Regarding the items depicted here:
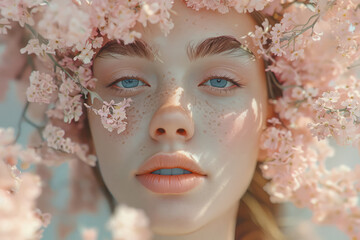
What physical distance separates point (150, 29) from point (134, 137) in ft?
0.99

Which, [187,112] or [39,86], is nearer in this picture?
[187,112]

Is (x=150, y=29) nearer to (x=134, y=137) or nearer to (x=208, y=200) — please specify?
(x=134, y=137)

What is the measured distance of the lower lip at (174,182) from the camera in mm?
1170

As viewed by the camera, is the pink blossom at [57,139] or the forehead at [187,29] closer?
the forehead at [187,29]

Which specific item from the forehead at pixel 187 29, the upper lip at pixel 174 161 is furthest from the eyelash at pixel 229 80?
the upper lip at pixel 174 161

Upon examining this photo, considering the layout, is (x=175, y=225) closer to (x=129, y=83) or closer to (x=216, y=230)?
(x=216, y=230)

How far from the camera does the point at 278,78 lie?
4.72 feet

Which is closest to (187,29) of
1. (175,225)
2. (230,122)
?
(230,122)

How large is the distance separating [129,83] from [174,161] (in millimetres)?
285

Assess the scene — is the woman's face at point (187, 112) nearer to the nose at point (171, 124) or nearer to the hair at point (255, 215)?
the nose at point (171, 124)

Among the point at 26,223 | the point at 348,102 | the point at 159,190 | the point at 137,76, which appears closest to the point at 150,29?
the point at 137,76

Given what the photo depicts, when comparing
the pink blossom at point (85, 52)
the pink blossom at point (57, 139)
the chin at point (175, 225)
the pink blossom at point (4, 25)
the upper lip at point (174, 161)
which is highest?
the pink blossom at point (4, 25)

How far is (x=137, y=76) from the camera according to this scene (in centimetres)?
124

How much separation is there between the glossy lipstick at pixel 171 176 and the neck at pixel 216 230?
0.17 metres
